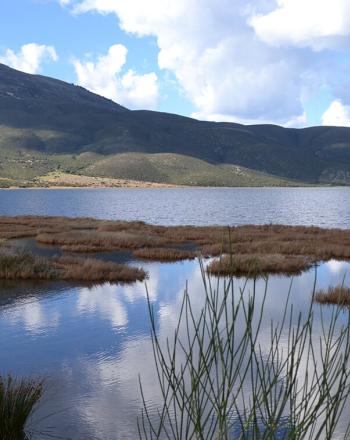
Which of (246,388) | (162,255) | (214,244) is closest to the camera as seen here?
(246,388)

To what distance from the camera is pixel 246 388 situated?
9.53 metres

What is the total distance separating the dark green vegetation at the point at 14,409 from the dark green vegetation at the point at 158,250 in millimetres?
4690

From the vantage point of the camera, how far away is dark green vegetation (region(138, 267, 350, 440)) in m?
3.42

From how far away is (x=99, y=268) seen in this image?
21.4m

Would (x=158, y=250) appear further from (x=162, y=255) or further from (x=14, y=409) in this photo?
(x=14, y=409)

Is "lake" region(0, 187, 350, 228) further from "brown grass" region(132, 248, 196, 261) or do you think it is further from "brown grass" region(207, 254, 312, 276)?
"brown grass" region(207, 254, 312, 276)

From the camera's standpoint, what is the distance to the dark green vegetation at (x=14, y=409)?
22.8 ft

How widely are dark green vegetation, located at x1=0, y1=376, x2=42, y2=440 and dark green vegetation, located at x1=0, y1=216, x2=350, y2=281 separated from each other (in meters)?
4.69

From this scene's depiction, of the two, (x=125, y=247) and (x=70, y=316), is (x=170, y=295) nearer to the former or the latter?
(x=70, y=316)

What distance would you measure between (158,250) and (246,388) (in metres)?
19.9

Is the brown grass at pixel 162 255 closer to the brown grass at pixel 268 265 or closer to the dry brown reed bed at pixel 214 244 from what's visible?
the dry brown reed bed at pixel 214 244

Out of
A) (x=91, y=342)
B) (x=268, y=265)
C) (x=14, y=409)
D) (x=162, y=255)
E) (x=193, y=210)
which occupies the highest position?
(x=193, y=210)

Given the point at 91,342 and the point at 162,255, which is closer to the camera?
the point at 91,342

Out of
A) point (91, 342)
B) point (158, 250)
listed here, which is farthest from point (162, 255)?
point (91, 342)
